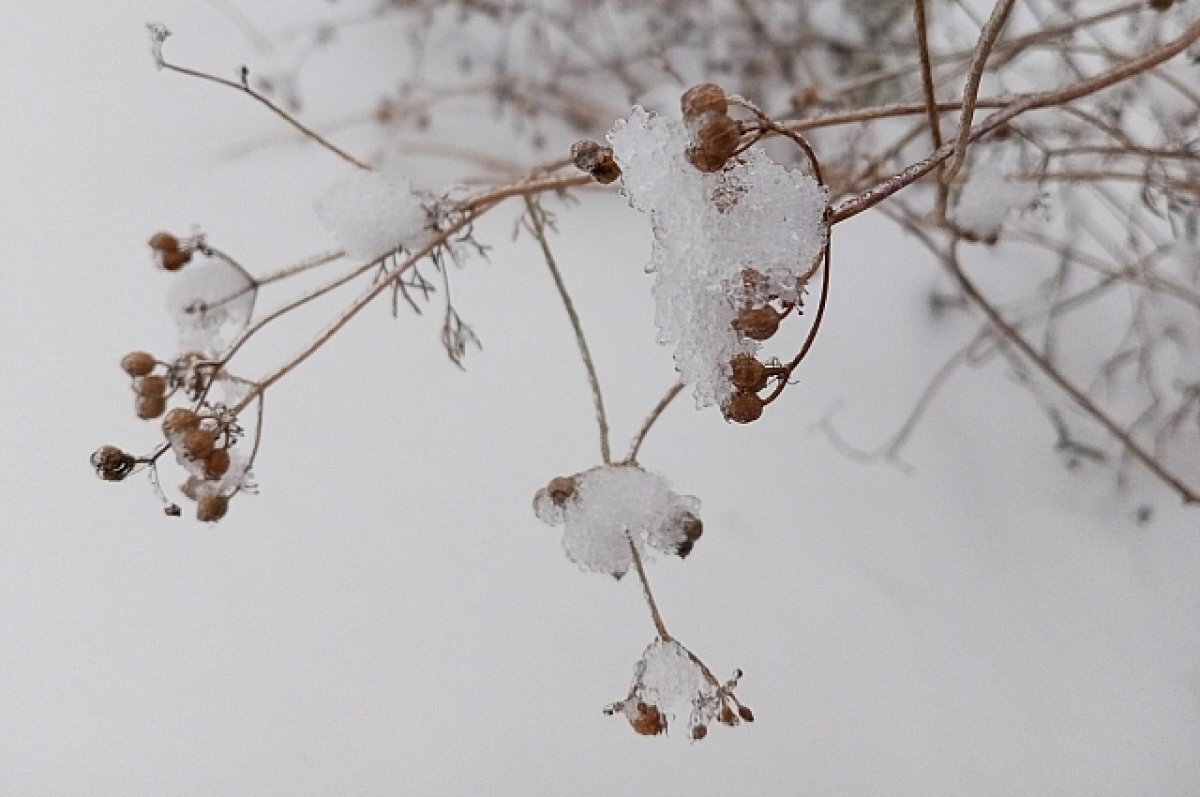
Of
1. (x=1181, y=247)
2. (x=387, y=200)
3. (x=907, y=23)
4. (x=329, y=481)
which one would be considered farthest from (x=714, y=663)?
(x=907, y=23)

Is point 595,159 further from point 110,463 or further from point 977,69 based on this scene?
point 110,463

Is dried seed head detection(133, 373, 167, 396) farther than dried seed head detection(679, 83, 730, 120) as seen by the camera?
Yes

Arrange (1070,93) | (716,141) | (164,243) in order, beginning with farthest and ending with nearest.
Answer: (164,243) < (1070,93) < (716,141)

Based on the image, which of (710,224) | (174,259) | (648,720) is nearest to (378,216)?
(174,259)

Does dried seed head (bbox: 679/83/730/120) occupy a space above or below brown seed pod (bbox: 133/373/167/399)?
below

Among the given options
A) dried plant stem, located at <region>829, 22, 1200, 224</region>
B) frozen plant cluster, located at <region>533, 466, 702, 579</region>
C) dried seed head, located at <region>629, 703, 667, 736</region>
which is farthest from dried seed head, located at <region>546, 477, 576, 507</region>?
dried plant stem, located at <region>829, 22, 1200, 224</region>

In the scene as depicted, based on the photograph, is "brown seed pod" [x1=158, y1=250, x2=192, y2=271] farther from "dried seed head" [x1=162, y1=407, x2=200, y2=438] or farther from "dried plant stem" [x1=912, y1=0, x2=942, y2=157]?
"dried plant stem" [x1=912, y1=0, x2=942, y2=157]
